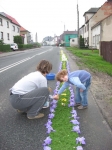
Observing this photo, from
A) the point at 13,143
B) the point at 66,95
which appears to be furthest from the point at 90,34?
the point at 13,143

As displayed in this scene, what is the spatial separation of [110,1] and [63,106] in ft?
156

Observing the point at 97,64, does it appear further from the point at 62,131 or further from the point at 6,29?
the point at 6,29

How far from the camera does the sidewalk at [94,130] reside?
3.35 metres

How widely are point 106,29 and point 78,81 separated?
27.9 m

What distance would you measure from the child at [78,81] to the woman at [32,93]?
0.42 metres

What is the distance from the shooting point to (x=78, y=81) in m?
4.72

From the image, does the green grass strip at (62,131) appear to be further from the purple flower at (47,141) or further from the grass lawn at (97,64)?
the grass lawn at (97,64)

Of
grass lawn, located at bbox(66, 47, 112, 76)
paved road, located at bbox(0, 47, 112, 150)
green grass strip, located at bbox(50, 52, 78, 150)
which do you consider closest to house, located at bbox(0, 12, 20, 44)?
grass lawn, located at bbox(66, 47, 112, 76)

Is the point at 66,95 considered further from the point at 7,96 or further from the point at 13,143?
the point at 13,143

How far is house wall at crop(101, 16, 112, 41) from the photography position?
95.7 feet

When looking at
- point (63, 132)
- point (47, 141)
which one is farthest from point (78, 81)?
point (47, 141)

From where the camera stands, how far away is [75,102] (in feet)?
17.8

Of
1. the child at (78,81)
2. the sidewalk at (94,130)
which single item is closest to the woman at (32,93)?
the child at (78,81)

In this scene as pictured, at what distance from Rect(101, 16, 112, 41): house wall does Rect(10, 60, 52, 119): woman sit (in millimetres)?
25854
